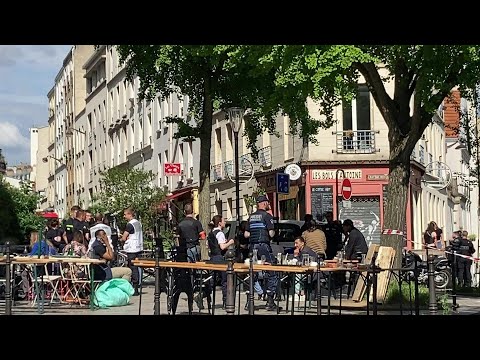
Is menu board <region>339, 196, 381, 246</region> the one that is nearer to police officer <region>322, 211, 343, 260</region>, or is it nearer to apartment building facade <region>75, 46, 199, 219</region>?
apartment building facade <region>75, 46, 199, 219</region>

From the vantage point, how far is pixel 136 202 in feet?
149

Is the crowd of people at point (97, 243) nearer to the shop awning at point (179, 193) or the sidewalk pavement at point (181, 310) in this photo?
the sidewalk pavement at point (181, 310)

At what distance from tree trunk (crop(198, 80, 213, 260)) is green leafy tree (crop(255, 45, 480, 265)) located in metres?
6.73

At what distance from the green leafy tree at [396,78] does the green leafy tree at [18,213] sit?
81.3 feet

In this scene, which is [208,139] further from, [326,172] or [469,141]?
[326,172]

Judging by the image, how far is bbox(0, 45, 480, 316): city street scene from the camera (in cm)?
1639

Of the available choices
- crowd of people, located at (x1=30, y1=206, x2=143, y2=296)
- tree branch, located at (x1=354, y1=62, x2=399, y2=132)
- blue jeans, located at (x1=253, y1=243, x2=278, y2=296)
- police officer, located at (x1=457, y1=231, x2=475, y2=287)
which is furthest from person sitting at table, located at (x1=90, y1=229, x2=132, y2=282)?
police officer, located at (x1=457, y1=231, x2=475, y2=287)

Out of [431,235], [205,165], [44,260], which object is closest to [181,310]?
[44,260]

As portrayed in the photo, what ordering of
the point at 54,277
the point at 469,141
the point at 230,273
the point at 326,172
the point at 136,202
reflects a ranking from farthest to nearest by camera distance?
the point at 136,202
the point at 326,172
the point at 469,141
the point at 54,277
the point at 230,273

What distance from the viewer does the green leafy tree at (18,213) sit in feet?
Result: 151

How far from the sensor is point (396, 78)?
62.3 ft
